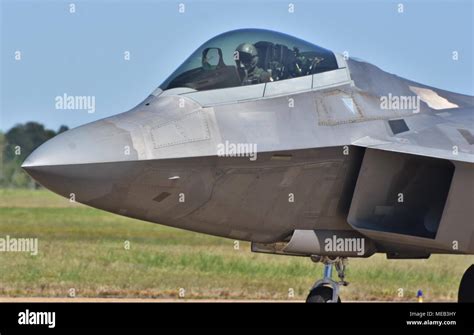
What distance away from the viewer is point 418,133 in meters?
10.5

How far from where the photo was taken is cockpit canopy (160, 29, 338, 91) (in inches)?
398

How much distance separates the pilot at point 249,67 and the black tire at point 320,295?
283 centimetres

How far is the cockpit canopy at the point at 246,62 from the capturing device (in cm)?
1011

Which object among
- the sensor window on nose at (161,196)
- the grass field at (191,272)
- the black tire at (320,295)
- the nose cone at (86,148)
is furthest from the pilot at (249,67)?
the grass field at (191,272)

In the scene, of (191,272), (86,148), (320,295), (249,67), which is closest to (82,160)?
(86,148)

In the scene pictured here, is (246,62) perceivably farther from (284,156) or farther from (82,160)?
(82,160)

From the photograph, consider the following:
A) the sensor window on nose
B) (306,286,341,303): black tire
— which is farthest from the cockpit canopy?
(306,286,341,303): black tire

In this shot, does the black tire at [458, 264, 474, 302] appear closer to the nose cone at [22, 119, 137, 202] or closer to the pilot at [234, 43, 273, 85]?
the pilot at [234, 43, 273, 85]

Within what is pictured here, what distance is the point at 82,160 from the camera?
8.90 m

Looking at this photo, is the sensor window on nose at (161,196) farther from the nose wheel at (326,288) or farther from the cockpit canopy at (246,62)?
the nose wheel at (326,288)

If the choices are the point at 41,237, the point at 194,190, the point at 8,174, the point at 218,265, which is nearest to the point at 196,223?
the point at 194,190

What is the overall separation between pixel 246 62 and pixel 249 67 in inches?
2.7
